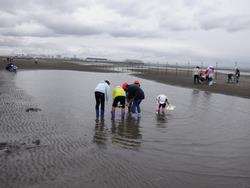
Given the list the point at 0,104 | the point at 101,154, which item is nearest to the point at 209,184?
the point at 101,154

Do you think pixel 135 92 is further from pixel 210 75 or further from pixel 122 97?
pixel 210 75

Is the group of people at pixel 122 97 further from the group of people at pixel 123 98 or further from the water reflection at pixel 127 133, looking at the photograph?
the water reflection at pixel 127 133

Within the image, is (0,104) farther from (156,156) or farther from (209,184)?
(209,184)

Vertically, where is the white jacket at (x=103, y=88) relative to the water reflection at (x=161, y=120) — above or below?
above

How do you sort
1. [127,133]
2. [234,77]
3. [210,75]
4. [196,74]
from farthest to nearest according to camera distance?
[234,77]
[196,74]
[210,75]
[127,133]

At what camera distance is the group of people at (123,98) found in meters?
13.4

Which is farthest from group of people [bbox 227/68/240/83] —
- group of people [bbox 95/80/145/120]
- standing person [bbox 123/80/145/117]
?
standing person [bbox 123/80/145/117]

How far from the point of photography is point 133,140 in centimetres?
1032

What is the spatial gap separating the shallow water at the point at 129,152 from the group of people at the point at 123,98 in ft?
1.68

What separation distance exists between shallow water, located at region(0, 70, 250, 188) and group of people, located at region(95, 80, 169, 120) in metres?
0.51

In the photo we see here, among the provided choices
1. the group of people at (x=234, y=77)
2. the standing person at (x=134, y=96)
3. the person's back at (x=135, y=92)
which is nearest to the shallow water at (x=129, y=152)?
the standing person at (x=134, y=96)

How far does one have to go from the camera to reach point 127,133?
11.3 meters

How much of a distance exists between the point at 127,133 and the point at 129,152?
2.26 meters

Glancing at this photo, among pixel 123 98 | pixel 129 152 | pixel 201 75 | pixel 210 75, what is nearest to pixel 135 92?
pixel 123 98
